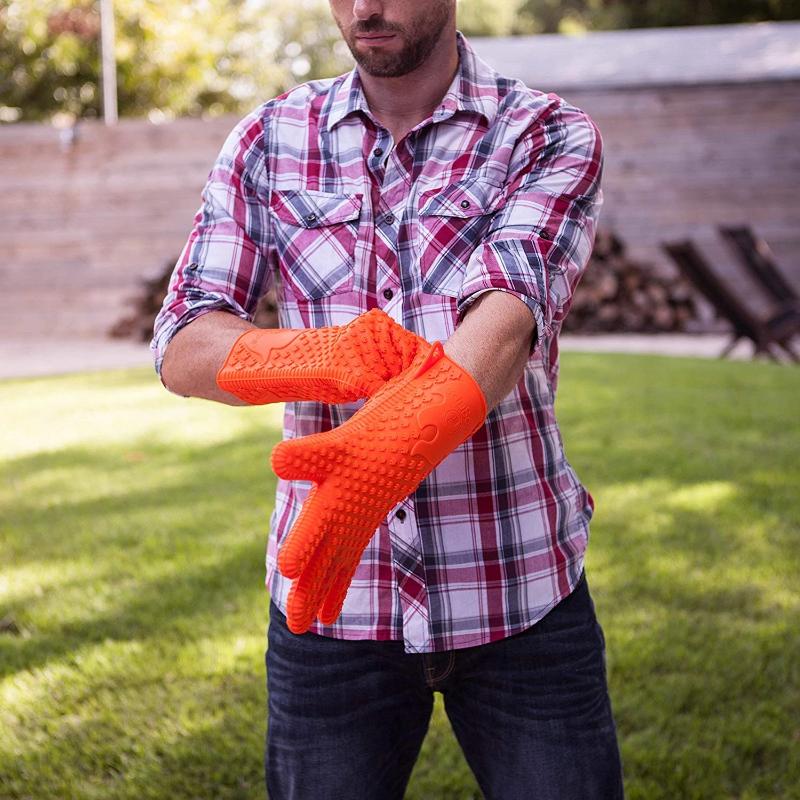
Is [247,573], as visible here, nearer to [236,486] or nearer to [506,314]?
[236,486]

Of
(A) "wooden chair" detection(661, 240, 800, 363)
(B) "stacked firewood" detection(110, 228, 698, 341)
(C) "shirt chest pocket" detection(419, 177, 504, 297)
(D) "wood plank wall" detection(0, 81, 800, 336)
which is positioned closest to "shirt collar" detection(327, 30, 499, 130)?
(C) "shirt chest pocket" detection(419, 177, 504, 297)

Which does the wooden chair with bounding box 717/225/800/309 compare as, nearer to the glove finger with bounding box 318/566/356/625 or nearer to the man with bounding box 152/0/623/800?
the man with bounding box 152/0/623/800

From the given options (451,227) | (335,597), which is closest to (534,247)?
(451,227)

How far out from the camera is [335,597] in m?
1.22

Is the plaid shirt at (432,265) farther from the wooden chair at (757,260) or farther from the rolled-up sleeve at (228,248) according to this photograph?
the wooden chair at (757,260)

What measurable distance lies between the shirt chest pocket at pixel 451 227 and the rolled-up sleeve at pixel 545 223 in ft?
0.09

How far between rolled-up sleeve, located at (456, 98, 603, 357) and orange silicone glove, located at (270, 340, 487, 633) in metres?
0.17

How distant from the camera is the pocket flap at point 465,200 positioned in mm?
1390

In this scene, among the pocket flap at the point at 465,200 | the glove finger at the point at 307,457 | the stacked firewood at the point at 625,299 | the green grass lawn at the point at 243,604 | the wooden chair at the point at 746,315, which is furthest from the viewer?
the stacked firewood at the point at 625,299

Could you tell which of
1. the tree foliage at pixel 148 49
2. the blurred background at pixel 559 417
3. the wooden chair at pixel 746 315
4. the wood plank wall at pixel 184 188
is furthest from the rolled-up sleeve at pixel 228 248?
the tree foliage at pixel 148 49

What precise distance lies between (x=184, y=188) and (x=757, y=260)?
5883mm

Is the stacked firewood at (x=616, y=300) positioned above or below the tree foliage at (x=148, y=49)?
below

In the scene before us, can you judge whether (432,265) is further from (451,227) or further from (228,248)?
(228,248)

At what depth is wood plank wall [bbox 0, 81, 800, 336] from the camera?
1027cm
